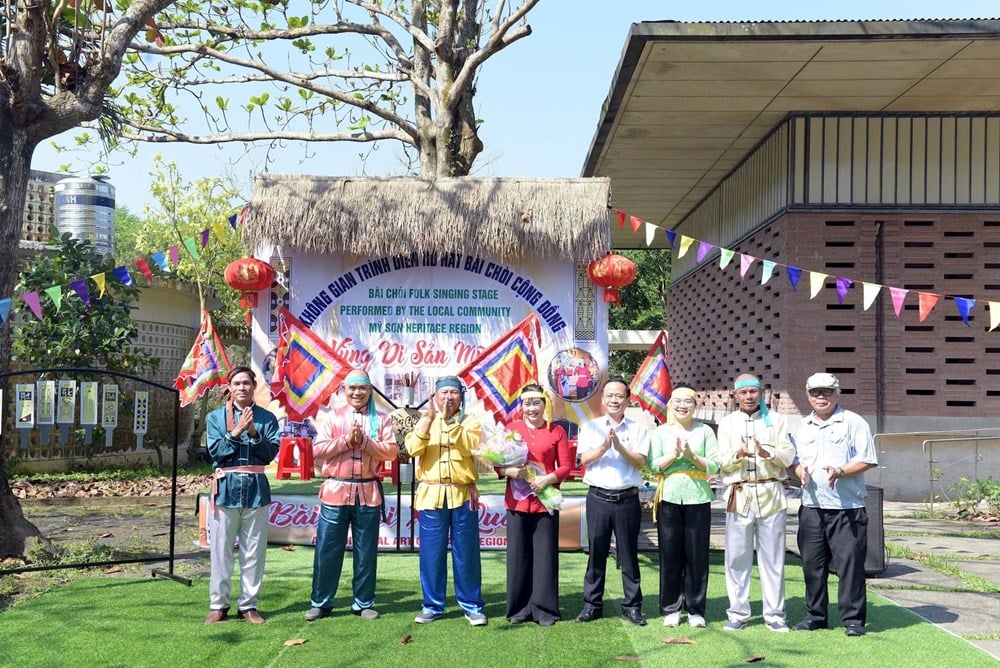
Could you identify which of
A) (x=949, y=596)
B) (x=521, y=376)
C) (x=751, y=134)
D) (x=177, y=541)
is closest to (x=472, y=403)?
(x=521, y=376)

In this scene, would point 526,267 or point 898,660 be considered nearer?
point 898,660

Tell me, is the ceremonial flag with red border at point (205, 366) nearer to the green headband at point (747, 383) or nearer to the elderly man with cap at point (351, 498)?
the elderly man with cap at point (351, 498)

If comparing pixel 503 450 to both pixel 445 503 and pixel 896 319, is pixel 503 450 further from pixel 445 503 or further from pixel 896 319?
pixel 896 319

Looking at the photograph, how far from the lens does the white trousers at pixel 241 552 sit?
5672 millimetres

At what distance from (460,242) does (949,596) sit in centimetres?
484

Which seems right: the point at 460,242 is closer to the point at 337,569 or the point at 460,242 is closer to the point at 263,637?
the point at 337,569

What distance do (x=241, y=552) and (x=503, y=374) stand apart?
2.79 m

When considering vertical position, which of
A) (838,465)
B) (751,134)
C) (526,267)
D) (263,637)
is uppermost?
(751,134)

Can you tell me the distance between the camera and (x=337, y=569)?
19.1ft

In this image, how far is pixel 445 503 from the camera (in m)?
5.74

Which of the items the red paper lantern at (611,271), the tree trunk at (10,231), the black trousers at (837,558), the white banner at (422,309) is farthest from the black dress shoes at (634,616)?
the tree trunk at (10,231)

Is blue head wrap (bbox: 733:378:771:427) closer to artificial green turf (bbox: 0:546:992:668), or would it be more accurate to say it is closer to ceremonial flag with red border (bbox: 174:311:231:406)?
artificial green turf (bbox: 0:546:992:668)

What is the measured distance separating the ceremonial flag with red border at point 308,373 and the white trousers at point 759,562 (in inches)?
139

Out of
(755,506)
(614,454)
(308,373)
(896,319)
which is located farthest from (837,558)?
(896,319)
